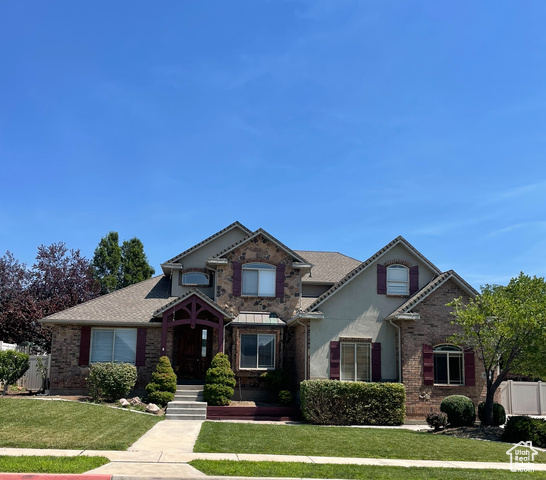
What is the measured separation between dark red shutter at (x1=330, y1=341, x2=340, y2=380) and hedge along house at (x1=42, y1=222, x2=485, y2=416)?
1.6 inches

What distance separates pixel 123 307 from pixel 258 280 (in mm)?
6074

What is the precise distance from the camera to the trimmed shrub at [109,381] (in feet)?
70.9

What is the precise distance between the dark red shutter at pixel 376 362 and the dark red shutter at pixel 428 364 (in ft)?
5.86

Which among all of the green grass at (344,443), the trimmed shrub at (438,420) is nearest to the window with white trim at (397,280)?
the trimmed shrub at (438,420)

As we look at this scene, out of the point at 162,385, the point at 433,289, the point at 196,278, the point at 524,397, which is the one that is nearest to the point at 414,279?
the point at 433,289

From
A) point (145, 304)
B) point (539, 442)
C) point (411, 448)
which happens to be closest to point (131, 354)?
point (145, 304)

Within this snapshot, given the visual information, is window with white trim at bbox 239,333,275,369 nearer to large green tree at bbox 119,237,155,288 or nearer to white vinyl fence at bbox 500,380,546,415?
white vinyl fence at bbox 500,380,546,415

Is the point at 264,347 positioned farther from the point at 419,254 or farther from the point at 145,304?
the point at 419,254

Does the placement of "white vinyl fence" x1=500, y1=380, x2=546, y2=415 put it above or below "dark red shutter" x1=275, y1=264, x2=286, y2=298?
below

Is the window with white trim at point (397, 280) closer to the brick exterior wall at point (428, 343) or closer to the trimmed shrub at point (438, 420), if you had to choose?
the brick exterior wall at point (428, 343)

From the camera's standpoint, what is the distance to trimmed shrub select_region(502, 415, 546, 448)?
1655 centimetres

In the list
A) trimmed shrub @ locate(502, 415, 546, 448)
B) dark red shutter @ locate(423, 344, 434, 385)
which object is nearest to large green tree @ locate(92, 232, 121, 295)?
dark red shutter @ locate(423, 344, 434, 385)

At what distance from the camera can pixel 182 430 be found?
1712cm

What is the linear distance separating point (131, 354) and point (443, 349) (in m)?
12.8
